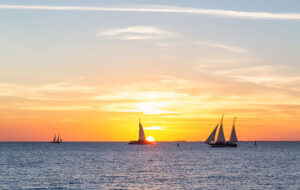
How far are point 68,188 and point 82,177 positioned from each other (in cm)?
1731

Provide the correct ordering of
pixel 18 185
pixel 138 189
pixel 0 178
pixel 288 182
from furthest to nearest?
1. pixel 0 178
2. pixel 288 182
3. pixel 18 185
4. pixel 138 189

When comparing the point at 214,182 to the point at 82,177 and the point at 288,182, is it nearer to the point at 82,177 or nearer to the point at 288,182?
the point at 288,182

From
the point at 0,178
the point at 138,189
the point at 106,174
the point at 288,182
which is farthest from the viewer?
the point at 106,174

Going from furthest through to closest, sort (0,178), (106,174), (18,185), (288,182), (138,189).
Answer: (106,174) < (0,178) < (288,182) < (18,185) < (138,189)

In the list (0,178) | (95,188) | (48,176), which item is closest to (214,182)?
(95,188)

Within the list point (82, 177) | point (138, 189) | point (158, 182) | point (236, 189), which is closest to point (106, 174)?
point (82, 177)

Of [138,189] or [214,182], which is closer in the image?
[138,189]

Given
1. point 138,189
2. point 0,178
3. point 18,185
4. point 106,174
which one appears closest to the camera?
point 138,189

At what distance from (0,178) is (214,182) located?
4434 cm

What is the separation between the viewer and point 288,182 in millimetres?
85000

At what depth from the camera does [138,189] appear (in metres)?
74.2

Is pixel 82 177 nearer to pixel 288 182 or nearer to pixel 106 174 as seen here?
pixel 106 174

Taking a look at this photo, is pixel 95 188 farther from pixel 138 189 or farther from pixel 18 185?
pixel 18 185

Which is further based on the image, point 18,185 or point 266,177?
point 266,177
